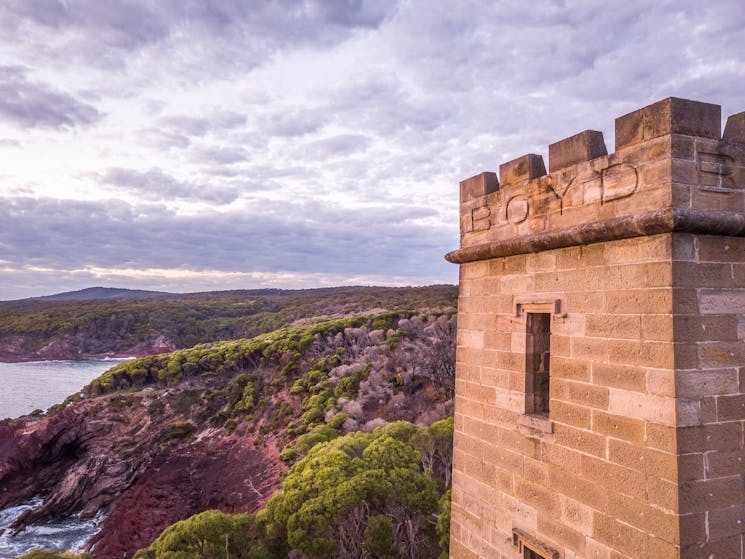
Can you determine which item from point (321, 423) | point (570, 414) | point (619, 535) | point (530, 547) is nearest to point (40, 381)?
point (321, 423)

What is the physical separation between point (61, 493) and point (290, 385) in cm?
1190

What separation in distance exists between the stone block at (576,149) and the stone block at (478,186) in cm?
94

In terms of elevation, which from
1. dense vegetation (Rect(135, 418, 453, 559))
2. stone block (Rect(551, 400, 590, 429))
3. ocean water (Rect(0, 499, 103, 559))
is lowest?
ocean water (Rect(0, 499, 103, 559))

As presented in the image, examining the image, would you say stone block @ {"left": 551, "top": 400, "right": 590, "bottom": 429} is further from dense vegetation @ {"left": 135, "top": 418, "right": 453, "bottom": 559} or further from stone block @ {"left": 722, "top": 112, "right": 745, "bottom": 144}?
dense vegetation @ {"left": 135, "top": 418, "right": 453, "bottom": 559}

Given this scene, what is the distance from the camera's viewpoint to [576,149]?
15.7 ft

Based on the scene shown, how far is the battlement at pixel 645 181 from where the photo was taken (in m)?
3.93

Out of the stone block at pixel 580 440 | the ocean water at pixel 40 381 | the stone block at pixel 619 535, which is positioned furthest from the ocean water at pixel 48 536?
the stone block at pixel 619 535

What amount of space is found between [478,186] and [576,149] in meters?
1.43

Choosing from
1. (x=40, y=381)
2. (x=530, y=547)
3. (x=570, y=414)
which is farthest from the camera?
(x=40, y=381)

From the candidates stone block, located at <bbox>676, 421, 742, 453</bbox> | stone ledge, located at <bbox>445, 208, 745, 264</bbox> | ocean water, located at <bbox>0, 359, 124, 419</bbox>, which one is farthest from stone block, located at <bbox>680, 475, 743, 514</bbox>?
ocean water, located at <bbox>0, 359, 124, 419</bbox>

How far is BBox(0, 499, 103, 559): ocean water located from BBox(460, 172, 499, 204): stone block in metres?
21.8

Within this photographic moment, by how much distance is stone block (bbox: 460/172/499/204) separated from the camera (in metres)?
5.95

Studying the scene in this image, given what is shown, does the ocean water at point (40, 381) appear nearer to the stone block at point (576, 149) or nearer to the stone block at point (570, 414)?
the stone block at point (570, 414)

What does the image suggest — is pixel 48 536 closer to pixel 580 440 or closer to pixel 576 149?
pixel 580 440
